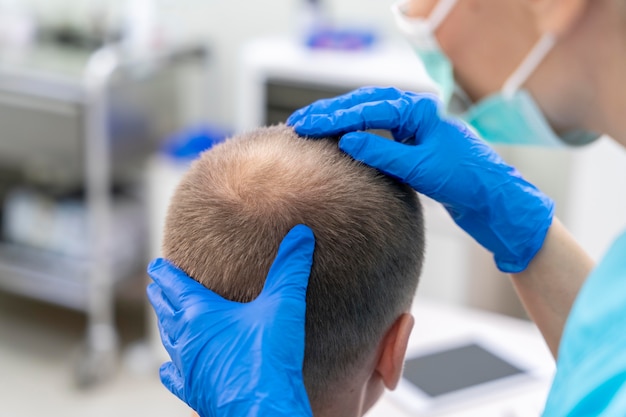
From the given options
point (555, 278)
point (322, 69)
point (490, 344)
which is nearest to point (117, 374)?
point (322, 69)

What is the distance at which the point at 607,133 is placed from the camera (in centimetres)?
88

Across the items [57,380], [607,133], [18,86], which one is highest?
[607,133]

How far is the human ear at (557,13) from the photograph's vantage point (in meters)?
0.79

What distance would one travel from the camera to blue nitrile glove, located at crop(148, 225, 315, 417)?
0.85m

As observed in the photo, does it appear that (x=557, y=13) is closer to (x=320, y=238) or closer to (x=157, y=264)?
(x=320, y=238)

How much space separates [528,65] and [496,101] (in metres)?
0.06

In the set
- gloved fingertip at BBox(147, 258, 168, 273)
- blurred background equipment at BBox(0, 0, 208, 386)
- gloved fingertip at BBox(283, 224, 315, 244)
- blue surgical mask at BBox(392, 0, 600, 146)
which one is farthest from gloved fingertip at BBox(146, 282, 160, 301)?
blurred background equipment at BBox(0, 0, 208, 386)

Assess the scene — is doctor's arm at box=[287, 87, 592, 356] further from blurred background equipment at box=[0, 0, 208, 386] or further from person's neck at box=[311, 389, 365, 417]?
blurred background equipment at box=[0, 0, 208, 386]

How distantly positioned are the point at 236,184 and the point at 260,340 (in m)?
0.18

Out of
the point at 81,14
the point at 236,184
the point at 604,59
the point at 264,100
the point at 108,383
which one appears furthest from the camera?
the point at 81,14

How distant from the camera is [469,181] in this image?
1.02 meters

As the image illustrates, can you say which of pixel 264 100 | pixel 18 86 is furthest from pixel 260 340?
pixel 18 86

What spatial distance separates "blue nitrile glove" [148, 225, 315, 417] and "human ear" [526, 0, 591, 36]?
0.33m

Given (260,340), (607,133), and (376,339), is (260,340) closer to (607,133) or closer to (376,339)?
(376,339)
